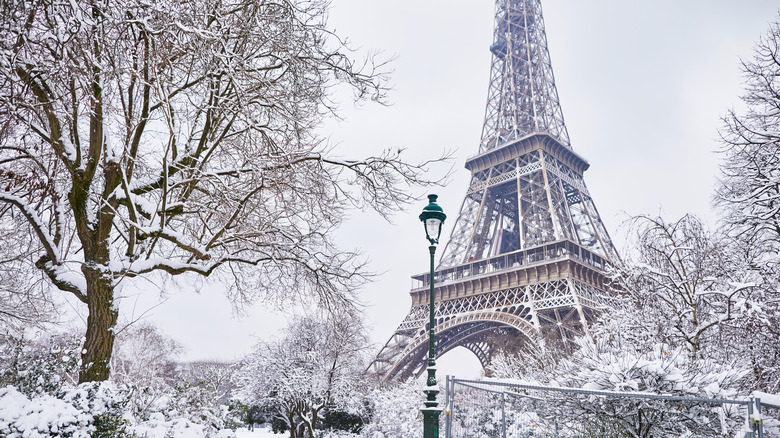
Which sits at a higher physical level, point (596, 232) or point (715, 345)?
point (596, 232)

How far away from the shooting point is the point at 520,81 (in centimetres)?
4197

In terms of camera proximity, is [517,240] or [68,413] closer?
[68,413]

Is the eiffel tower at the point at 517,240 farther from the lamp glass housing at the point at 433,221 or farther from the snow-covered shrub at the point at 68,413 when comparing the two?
the snow-covered shrub at the point at 68,413

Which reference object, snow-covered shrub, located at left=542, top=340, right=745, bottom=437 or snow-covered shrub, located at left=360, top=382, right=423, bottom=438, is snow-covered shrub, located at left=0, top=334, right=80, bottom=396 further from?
snow-covered shrub, located at left=360, top=382, right=423, bottom=438

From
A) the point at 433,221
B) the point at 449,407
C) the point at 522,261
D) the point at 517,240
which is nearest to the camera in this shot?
the point at 449,407

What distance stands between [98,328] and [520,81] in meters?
41.2

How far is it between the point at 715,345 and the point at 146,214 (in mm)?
11306

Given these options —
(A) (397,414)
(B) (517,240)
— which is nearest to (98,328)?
(A) (397,414)

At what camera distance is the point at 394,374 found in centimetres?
3056

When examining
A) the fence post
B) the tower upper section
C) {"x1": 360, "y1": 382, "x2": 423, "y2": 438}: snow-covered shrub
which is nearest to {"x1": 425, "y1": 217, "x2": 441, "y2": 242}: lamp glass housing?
the fence post

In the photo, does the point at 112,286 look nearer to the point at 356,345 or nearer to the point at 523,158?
the point at 356,345

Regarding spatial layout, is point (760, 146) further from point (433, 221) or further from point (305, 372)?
point (305, 372)

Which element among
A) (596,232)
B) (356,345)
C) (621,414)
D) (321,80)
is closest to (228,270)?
(321,80)

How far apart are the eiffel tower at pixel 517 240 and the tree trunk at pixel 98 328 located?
19584 millimetres
